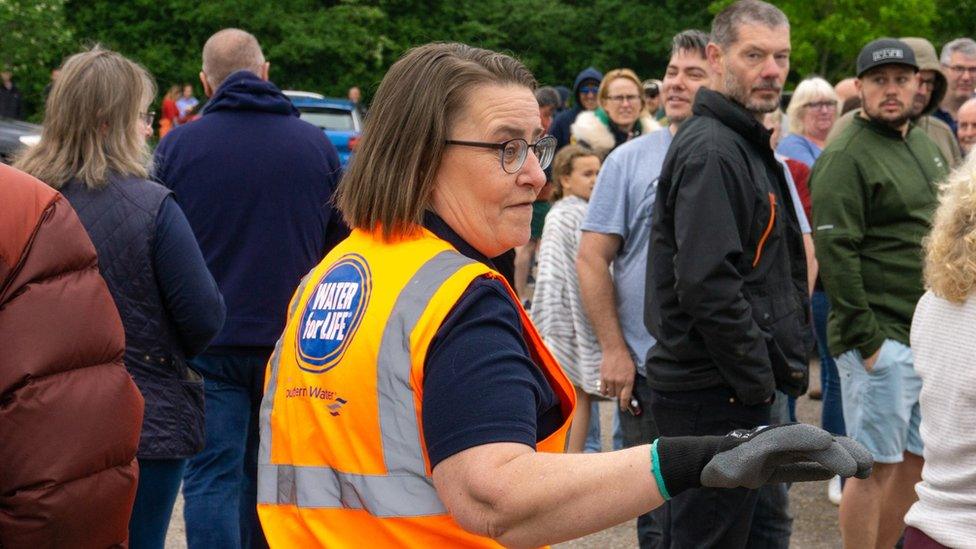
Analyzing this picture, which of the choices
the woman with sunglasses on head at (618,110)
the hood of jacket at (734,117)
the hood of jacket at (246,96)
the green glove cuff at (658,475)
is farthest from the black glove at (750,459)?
the woman with sunglasses on head at (618,110)

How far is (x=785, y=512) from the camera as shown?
410cm

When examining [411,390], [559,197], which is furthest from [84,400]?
[559,197]

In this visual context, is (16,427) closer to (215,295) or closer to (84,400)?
(84,400)

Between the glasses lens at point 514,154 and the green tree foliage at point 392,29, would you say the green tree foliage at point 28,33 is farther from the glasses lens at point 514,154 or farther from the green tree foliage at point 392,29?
the glasses lens at point 514,154

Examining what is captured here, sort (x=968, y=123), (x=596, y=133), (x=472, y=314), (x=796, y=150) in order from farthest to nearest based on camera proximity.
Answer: (x=796, y=150), (x=596, y=133), (x=968, y=123), (x=472, y=314)

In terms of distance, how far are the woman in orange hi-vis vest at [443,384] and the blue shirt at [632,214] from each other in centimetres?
249

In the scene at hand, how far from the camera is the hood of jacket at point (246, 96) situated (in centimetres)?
474

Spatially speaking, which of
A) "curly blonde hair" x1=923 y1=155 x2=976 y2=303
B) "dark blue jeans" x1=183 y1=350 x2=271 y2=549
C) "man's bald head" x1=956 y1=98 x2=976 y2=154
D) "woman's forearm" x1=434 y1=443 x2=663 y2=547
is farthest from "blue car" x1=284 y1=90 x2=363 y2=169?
"woman's forearm" x1=434 y1=443 x2=663 y2=547

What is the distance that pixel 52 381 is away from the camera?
2275 mm

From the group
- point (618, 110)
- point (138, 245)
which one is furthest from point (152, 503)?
point (618, 110)

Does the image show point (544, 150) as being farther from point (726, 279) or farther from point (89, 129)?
point (89, 129)

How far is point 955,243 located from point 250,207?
8.35 ft

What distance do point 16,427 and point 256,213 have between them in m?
2.46

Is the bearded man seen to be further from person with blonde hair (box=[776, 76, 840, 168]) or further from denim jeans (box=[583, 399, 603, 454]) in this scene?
person with blonde hair (box=[776, 76, 840, 168])
